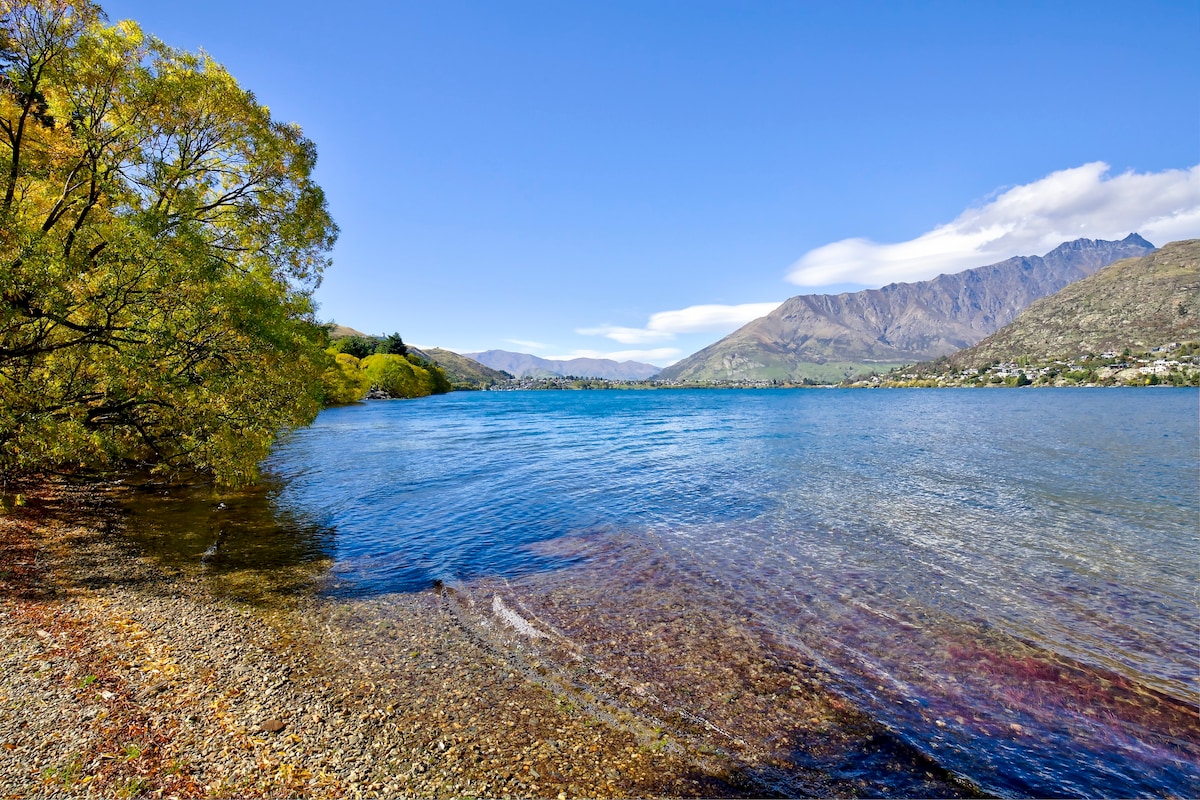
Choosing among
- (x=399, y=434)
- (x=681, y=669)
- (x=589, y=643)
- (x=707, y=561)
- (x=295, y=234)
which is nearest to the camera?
(x=681, y=669)

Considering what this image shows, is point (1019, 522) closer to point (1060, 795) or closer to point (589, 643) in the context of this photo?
point (1060, 795)

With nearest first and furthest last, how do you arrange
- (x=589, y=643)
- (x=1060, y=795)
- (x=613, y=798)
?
(x=613, y=798), (x=1060, y=795), (x=589, y=643)

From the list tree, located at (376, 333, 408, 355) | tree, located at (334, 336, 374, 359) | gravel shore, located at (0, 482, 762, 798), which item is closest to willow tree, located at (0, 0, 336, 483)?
gravel shore, located at (0, 482, 762, 798)

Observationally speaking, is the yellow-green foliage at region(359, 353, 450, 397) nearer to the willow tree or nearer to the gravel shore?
the willow tree

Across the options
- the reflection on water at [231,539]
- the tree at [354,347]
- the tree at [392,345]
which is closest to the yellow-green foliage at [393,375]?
the tree at [354,347]

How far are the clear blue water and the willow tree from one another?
20.6 ft

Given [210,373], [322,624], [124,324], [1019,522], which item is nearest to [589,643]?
[322,624]

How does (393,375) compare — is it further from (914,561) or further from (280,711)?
(280,711)

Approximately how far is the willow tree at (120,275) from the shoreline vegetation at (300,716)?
221 inches

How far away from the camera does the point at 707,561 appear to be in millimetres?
15602

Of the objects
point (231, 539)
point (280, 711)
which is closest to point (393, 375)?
point (231, 539)

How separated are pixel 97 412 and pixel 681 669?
1901cm

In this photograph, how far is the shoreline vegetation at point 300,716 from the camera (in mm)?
6145

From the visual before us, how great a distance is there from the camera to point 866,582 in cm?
1379
